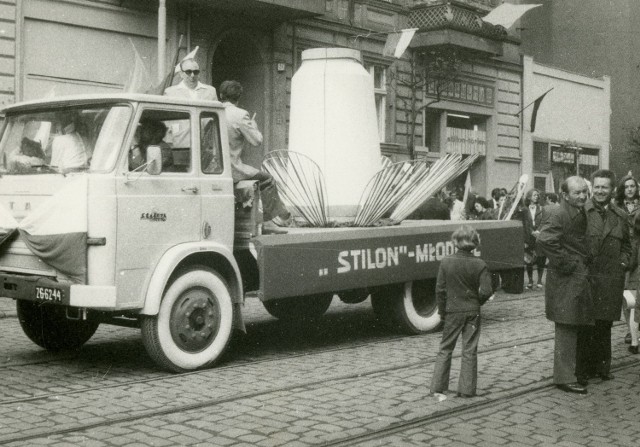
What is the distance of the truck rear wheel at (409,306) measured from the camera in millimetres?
10383

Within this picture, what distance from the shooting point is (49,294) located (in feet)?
24.9

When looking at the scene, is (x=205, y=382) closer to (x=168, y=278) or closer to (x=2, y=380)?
(x=168, y=278)

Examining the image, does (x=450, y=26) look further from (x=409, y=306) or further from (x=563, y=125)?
(x=409, y=306)

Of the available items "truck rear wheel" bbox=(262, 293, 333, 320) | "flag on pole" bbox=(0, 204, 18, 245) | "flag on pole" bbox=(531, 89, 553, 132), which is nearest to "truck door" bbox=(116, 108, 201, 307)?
"flag on pole" bbox=(0, 204, 18, 245)

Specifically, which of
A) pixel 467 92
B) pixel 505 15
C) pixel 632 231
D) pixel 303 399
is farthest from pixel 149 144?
pixel 467 92

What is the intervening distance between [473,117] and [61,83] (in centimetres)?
1440

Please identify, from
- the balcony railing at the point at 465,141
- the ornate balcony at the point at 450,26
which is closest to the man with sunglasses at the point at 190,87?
the ornate balcony at the point at 450,26

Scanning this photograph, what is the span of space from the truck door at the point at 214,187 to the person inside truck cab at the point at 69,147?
1.07m

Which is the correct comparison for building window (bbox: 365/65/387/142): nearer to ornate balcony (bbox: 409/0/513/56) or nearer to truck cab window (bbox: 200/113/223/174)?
ornate balcony (bbox: 409/0/513/56)

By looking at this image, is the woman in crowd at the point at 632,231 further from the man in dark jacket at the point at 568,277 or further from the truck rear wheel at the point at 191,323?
the truck rear wheel at the point at 191,323

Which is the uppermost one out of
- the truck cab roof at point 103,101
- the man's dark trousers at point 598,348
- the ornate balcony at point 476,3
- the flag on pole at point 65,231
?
the ornate balcony at point 476,3

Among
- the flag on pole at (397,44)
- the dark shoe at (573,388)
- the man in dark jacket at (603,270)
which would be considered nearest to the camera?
the dark shoe at (573,388)

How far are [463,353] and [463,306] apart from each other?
1.19 feet

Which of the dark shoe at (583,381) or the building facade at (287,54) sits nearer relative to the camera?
the dark shoe at (583,381)
